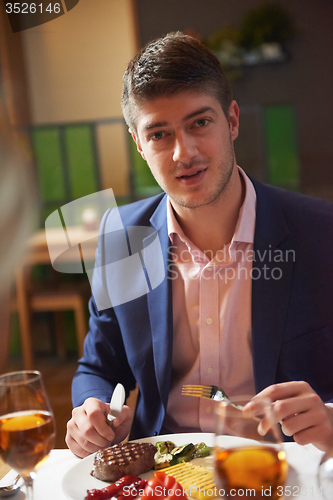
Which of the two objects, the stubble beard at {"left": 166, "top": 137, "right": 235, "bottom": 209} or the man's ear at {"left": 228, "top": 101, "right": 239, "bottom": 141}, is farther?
the man's ear at {"left": 228, "top": 101, "right": 239, "bottom": 141}

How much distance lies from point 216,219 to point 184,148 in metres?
0.20

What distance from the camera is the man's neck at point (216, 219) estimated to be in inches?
46.2

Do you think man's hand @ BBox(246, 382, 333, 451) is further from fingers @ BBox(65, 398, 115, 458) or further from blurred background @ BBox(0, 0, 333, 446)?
blurred background @ BBox(0, 0, 333, 446)

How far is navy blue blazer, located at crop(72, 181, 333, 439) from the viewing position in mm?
1041

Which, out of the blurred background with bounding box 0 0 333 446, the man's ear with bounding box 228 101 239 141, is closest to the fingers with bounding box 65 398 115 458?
the man's ear with bounding box 228 101 239 141

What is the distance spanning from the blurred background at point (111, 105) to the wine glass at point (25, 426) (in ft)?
7.27

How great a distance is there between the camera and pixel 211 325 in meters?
1.08

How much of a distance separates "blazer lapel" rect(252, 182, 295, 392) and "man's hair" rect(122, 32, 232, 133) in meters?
0.32

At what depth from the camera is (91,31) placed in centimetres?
345

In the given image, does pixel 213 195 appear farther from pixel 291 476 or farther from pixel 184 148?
pixel 291 476

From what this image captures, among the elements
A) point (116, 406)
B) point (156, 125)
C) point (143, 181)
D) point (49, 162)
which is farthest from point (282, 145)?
point (116, 406)

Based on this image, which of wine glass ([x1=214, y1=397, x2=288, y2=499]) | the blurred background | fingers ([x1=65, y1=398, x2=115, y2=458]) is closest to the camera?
wine glass ([x1=214, y1=397, x2=288, y2=499])

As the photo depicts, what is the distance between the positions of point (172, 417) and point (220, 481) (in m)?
0.64

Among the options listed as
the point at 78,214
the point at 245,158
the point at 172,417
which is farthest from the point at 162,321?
the point at 78,214
